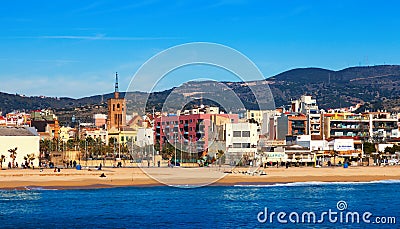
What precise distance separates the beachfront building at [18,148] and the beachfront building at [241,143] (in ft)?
56.3

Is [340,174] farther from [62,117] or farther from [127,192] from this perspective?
[62,117]

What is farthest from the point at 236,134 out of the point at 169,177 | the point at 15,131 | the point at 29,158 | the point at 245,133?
the point at 169,177

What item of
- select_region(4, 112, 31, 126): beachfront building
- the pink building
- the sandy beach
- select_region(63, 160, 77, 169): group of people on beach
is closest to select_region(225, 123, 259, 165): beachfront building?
the pink building

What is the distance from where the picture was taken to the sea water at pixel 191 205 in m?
30.0

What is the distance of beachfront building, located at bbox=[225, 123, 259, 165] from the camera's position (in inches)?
2541

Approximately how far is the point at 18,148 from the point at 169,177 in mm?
18974

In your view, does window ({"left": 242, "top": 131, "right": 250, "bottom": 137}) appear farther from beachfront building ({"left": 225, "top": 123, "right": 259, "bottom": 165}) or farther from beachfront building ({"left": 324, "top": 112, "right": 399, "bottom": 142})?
beachfront building ({"left": 324, "top": 112, "right": 399, "bottom": 142})

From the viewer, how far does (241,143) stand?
234 ft

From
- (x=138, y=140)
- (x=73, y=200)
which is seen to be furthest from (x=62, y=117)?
(x=73, y=200)

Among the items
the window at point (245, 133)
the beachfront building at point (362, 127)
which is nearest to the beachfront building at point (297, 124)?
the beachfront building at point (362, 127)

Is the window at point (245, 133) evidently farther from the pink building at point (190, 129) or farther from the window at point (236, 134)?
the pink building at point (190, 129)

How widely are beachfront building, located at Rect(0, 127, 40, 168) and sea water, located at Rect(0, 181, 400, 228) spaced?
58.0ft

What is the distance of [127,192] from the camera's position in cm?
4409

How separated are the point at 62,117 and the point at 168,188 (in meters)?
122
